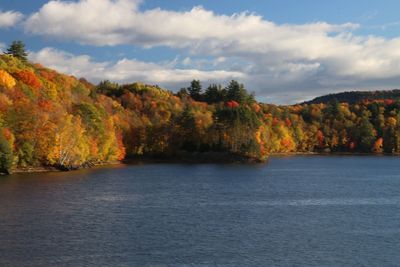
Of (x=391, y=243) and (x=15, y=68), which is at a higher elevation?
(x=15, y=68)

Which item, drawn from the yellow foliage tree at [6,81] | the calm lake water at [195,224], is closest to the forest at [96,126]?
the yellow foliage tree at [6,81]

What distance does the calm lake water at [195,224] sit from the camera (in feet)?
115

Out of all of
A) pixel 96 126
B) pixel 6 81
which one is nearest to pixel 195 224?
pixel 6 81

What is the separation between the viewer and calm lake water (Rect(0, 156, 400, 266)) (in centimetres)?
3509

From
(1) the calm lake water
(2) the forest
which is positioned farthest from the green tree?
(1) the calm lake water

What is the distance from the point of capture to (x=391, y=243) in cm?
3919

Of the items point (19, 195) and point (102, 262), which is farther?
point (19, 195)

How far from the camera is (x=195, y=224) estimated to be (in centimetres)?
4644

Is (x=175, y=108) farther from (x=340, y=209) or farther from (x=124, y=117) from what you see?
(x=340, y=209)

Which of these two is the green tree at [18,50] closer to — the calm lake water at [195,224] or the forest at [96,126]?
the forest at [96,126]

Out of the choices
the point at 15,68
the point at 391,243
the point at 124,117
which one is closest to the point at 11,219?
the point at 391,243

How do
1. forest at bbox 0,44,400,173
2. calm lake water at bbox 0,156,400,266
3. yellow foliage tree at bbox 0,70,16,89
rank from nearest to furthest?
calm lake water at bbox 0,156,400,266
forest at bbox 0,44,400,173
yellow foliage tree at bbox 0,70,16,89

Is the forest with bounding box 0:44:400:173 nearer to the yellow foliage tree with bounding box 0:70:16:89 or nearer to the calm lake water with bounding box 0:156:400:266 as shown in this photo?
the yellow foliage tree with bounding box 0:70:16:89

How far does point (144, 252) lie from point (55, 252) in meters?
5.76
